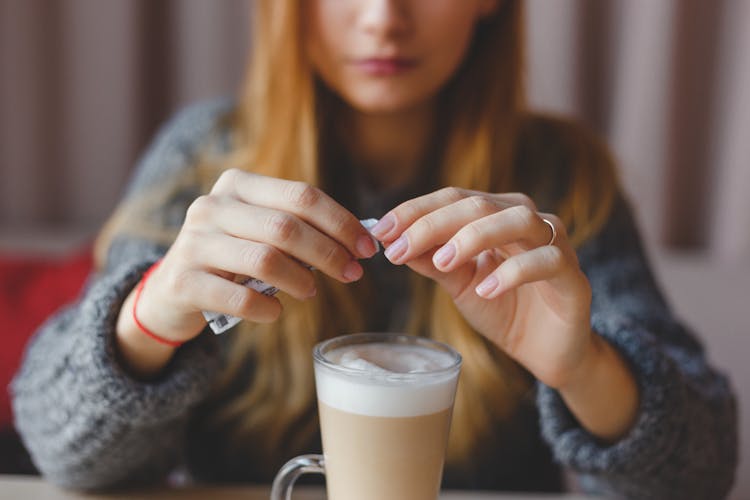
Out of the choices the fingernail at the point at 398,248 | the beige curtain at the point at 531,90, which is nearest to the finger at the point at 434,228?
the fingernail at the point at 398,248

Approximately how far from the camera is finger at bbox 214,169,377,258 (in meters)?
0.60

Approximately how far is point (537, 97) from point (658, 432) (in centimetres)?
117

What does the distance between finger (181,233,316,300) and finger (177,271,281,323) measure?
0.01 metres

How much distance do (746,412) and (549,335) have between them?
964mm

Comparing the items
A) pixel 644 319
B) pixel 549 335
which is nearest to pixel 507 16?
pixel 644 319

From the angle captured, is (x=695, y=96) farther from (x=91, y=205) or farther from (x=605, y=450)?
(x=91, y=205)

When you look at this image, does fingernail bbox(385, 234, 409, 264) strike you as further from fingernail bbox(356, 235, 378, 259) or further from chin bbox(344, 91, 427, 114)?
chin bbox(344, 91, 427, 114)

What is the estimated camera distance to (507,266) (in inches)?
24.1

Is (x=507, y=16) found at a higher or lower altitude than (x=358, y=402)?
higher

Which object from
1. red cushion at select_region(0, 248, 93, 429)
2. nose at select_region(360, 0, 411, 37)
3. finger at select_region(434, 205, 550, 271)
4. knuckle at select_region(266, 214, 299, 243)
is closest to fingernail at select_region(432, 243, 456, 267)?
finger at select_region(434, 205, 550, 271)

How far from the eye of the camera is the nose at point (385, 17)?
90 cm

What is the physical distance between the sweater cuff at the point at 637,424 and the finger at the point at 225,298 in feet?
1.04

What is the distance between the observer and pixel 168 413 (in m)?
0.76

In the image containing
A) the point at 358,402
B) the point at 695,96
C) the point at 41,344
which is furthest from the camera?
the point at 695,96
